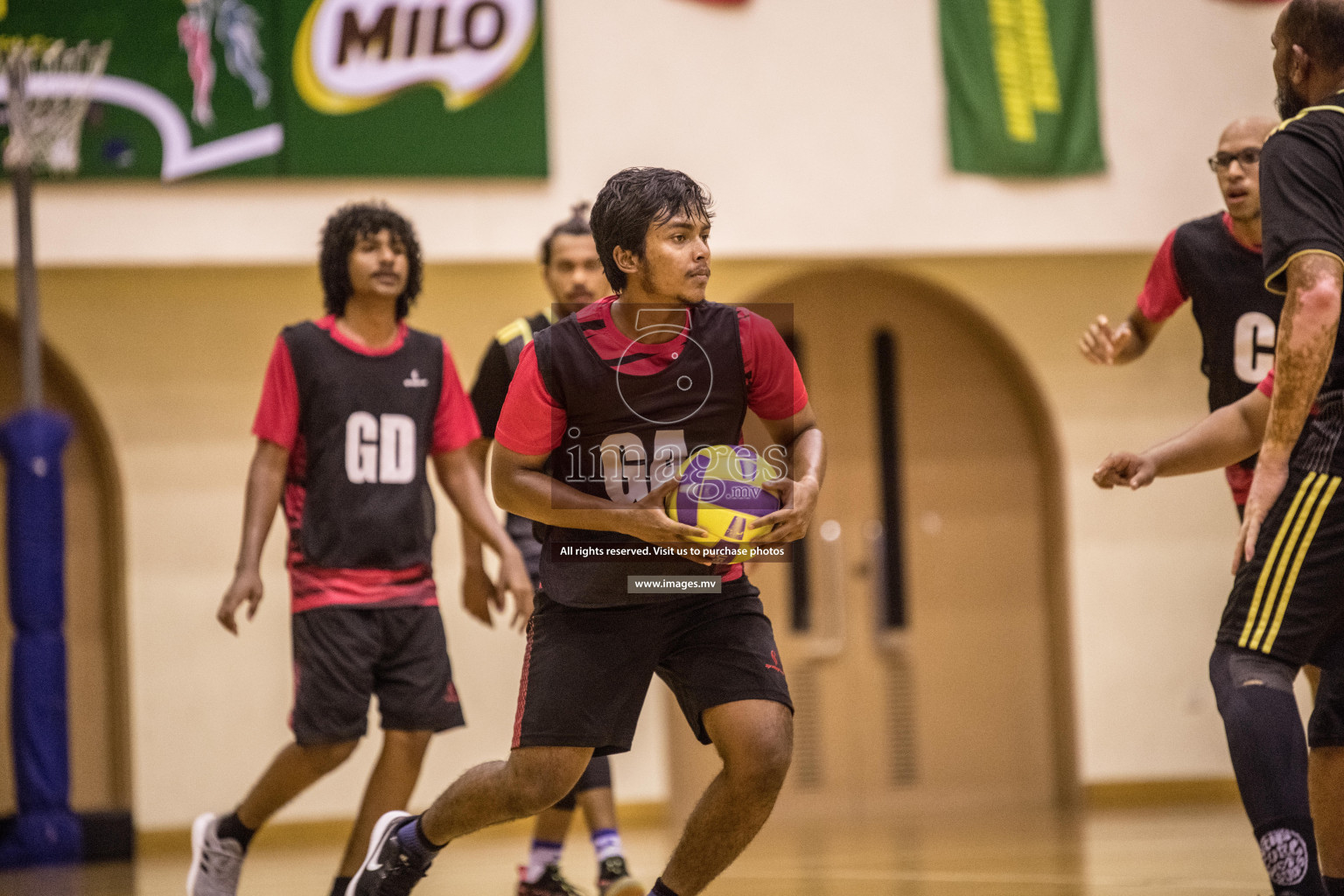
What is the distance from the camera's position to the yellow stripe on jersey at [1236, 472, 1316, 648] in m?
2.84

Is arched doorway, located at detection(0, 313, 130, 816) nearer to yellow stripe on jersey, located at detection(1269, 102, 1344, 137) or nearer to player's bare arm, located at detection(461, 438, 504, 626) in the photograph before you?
player's bare arm, located at detection(461, 438, 504, 626)

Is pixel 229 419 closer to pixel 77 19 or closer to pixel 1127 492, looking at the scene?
pixel 77 19

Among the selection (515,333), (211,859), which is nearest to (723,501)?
(515,333)

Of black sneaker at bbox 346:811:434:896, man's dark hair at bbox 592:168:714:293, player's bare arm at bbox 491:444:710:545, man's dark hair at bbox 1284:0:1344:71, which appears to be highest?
man's dark hair at bbox 1284:0:1344:71

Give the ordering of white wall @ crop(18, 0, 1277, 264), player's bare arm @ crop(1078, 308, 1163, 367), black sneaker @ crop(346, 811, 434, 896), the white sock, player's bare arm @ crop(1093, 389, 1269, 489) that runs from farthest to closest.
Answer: white wall @ crop(18, 0, 1277, 264)
the white sock
player's bare arm @ crop(1078, 308, 1163, 367)
black sneaker @ crop(346, 811, 434, 896)
player's bare arm @ crop(1093, 389, 1269, 489)

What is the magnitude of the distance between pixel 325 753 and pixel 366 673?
258mm

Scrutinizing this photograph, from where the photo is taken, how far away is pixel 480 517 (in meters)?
4.48

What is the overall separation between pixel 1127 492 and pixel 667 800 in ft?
10.2

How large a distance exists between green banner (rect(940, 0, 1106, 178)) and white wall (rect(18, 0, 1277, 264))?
0.31 feet

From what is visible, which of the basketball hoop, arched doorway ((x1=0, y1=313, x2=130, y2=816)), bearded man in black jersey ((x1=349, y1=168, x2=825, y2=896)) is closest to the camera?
bearded man in black jersey ((x1=349, y1=168, x2=825, y2=896))

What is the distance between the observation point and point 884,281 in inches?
324

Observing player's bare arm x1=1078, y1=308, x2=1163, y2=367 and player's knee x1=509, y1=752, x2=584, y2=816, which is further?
player's bare arm x1=1078, y1=308, x2=1163, y2=367

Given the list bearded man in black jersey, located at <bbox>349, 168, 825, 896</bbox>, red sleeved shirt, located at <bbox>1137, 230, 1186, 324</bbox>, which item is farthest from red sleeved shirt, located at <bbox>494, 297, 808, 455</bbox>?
red sleeved shirt, located at <bbox>1137, 230, 1186, 324</bbox>

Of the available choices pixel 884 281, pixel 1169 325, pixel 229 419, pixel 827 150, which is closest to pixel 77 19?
pixel 229 419
